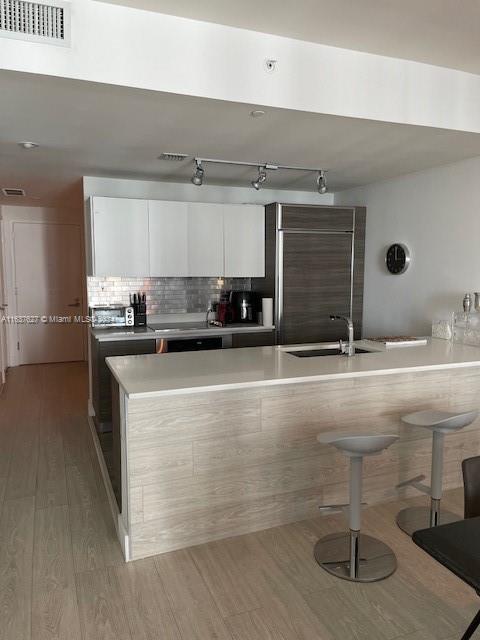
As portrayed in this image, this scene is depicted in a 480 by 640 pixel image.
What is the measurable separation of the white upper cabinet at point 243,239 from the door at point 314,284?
0.32 meters

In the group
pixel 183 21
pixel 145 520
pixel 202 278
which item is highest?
pixel 183 21

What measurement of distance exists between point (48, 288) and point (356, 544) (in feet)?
21.4

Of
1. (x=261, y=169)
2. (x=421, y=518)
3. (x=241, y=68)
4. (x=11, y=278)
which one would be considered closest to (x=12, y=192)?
(x=11, y=278)

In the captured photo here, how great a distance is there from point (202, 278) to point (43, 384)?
108 inches

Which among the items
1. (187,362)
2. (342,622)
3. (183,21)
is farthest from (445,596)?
(183,21)

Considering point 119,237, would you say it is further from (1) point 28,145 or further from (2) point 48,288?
(2) point 48,288

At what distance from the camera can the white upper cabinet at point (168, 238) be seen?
4684 millimetres

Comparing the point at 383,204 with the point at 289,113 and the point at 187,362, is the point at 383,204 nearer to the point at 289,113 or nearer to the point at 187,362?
the point at 289,113

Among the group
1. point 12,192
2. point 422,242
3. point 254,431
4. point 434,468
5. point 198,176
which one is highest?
point 12,192

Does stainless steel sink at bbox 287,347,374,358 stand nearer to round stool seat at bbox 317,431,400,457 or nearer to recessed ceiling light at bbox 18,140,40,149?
round stool seat at bbox 317,431,400,457

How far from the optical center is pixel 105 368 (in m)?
4.28

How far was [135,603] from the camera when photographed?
222 cm

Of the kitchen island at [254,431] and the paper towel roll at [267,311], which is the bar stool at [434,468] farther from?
the paper towel roll at [267,311]

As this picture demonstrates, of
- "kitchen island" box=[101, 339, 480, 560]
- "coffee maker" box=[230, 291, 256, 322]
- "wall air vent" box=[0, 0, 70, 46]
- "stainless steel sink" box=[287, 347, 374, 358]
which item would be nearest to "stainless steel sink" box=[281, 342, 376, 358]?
"stainless steel sink" box=[287, 347, 374, 358]
